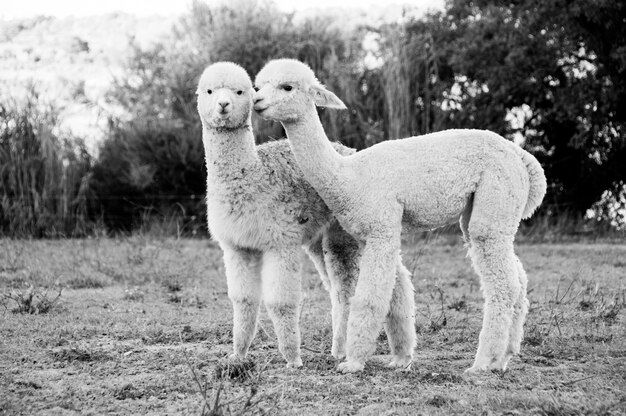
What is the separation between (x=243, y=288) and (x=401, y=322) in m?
1.14

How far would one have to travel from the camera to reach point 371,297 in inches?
225

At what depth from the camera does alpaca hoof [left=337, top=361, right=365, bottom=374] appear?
5.78 meters

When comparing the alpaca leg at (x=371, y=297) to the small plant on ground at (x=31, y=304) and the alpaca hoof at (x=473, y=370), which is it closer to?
the alpaca hoof at (x=473, y=370)

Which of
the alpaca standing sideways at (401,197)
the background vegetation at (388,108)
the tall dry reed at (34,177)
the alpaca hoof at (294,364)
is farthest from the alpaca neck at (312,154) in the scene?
the tall dry reed at (34,177)

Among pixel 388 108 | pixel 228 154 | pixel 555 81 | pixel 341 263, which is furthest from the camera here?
pixel 388 108

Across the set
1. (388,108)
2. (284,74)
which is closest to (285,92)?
(284,74)

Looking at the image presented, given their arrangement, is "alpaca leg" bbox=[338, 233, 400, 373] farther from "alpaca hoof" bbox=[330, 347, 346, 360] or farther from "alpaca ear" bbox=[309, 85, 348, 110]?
"alpaca ear" bbox=[309, 85, 348, 110]

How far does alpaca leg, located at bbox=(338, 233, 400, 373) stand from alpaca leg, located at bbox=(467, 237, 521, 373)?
62 centimetres

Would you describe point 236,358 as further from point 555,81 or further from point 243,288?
point 555,81

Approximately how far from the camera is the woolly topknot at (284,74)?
5738 mm

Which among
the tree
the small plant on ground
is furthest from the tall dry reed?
the tree

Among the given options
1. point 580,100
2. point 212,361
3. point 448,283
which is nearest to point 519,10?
point 580,100

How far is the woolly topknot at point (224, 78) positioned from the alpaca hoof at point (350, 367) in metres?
2.00


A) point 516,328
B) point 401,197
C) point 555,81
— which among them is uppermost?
point 555,81
